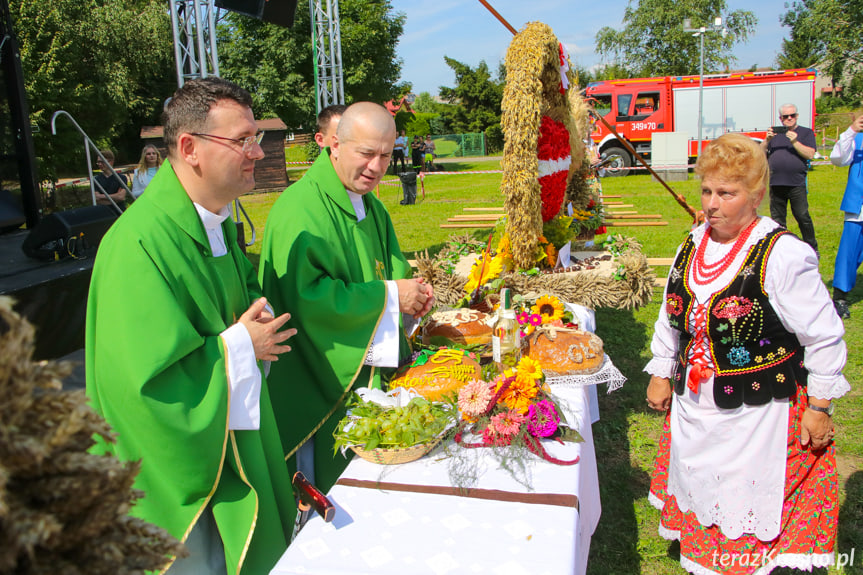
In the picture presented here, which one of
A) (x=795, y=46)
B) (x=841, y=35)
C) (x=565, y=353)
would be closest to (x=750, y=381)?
(x=565, y=353)

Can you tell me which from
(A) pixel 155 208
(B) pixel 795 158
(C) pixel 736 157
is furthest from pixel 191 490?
(B) pixel 795 158

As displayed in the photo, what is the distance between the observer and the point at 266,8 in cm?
802

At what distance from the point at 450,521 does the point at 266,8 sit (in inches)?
314

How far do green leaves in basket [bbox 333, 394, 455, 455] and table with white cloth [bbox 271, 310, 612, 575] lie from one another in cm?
8

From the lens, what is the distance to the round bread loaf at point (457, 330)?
2.87 m

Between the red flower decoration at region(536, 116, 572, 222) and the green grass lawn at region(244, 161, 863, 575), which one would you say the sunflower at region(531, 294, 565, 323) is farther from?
the red flower decoration at region(536, 116, 572, 222)

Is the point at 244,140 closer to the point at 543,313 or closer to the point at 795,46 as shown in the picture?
the point at 543,313

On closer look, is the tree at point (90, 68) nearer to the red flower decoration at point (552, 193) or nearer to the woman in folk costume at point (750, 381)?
the red flower decoration at point (552, 193)

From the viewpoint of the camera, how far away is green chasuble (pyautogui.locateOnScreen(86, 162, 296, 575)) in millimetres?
1670

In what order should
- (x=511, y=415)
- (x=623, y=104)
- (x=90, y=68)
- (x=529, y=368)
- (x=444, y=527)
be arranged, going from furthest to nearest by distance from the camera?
(x=90, y=68)
(x=623, y=104)
(x=529, y=368)
(x=511, y=415)
(x=444, y=527)

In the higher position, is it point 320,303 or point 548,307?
point 320,303

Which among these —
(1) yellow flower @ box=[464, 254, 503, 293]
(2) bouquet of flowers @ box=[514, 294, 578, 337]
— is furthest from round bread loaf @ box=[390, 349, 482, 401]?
(1) yellow flower @ box=[464, 254, 503, 293]

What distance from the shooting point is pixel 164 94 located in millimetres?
29672

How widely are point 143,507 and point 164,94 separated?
32.0m
